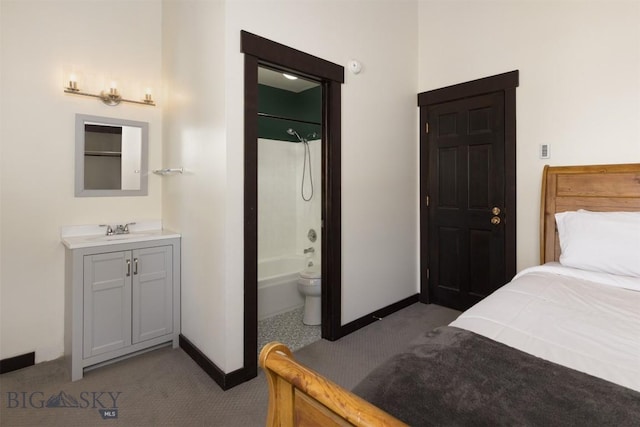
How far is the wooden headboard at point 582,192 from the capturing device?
7.41ft

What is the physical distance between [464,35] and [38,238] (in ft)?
12.9

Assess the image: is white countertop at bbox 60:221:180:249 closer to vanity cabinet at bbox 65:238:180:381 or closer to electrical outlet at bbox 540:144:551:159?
vanity cabinet at bbox 65:238:180:381

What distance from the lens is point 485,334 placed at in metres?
1.24

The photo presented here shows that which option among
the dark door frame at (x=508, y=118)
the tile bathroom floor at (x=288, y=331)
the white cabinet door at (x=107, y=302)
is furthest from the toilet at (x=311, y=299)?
the dark door frame at (x=508, y=118)

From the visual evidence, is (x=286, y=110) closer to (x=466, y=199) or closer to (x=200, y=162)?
(x=200, y=162)

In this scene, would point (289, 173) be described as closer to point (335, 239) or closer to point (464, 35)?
point (335, 239)

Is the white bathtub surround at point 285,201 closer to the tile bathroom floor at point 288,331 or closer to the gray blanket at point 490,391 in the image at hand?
the tile bathroom floor at point 288,331

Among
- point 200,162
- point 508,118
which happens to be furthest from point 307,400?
point 508,118

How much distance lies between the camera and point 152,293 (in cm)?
248

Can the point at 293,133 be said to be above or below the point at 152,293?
above

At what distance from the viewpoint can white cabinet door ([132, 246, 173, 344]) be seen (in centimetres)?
240

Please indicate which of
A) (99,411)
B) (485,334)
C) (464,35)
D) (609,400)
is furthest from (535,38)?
(99,411)

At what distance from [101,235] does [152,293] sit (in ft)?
2.13

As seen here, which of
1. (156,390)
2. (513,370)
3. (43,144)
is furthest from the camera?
(43,144)
